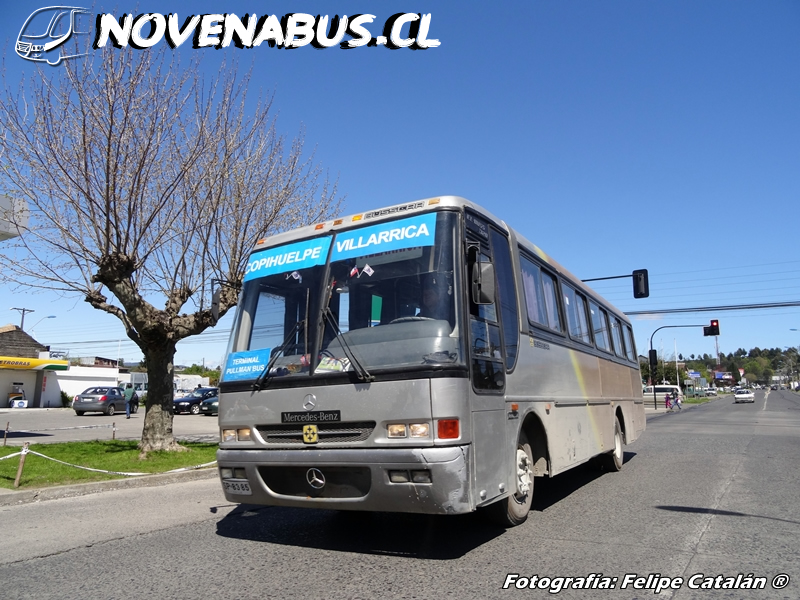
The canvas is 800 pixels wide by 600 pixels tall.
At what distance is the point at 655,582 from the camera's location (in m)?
4.48

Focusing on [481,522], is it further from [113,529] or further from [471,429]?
[113,529]

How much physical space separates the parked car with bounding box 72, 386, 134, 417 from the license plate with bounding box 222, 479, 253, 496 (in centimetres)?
3271

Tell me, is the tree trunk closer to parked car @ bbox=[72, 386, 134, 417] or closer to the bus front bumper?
the bus front bumper

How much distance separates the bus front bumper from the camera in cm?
471

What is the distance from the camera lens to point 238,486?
566cm

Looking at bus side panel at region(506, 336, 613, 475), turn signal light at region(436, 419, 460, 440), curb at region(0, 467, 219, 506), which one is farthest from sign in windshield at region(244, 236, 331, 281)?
curb at region(0, 467, 219, 506)

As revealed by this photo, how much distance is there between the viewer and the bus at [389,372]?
4.83 m

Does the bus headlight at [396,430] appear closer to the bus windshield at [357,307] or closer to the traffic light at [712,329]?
the bus windshield at [357,307]

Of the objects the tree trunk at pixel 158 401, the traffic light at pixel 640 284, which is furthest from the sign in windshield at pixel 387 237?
the traffic light at pixel 640 284

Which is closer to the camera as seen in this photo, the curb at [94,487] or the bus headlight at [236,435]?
the bus headlight at [236,435]

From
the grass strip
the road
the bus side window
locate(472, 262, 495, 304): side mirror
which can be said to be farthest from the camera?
the bus side window

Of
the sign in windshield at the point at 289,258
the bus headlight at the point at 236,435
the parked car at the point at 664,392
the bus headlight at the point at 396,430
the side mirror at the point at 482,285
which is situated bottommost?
the parked car at the point at 664,392

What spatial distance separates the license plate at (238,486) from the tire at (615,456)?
6.88 m

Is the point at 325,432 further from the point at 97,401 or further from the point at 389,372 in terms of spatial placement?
the point at 97,401
